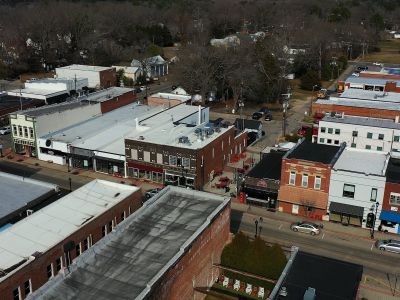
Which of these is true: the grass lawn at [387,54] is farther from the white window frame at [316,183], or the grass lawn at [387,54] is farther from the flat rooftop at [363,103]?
the white window frame at [316,183]

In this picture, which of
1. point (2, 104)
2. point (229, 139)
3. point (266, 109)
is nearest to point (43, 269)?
point (229, 139)

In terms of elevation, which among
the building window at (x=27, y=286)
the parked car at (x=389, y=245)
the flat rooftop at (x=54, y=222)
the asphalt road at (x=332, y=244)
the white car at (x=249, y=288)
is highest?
the flat rooftop at (x=54, y=222)

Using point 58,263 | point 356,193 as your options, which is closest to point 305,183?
point 356,193

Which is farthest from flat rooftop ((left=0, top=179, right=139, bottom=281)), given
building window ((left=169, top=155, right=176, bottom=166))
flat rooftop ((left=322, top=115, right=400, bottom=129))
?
flat rooftop ((left=322, top=115, right=400, bottom=129))

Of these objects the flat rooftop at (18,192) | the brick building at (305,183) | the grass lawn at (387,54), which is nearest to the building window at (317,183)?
the brick building at (305,183)

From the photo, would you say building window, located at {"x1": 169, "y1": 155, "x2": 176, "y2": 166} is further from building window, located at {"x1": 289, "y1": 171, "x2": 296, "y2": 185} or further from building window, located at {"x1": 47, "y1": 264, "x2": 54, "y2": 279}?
building window, located at {"x1": 47, "y1": 264, "x2": 54, "y2": 279}
